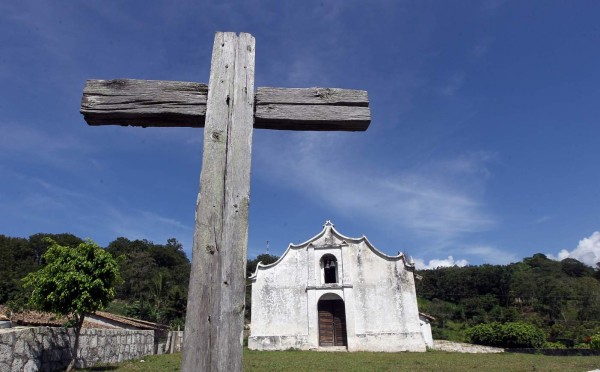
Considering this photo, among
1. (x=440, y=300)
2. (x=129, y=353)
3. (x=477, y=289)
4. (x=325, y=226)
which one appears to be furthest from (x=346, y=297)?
(x=477, y=289)

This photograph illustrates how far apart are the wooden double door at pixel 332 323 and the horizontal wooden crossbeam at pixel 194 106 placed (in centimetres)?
2135

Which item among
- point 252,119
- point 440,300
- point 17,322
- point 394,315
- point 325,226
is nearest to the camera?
point 252,119

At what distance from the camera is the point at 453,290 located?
55906 millimetres

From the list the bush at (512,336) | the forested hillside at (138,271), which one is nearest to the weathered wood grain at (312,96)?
the bush at (512,336)

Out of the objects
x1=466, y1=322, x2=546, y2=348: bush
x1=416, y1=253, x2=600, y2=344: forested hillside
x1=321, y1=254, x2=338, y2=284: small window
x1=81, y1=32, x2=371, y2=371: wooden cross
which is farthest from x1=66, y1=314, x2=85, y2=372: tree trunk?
x1=416, y1=253, x2=600, y2=344: forested hillside

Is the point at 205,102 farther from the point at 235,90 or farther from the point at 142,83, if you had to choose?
the point at 142,83

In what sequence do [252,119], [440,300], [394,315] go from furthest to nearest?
[440,300], [394,315], [252,119]

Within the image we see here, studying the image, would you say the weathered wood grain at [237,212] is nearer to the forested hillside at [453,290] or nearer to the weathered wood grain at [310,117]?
the weathered wood grain at [310,117]

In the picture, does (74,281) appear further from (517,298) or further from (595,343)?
(517,298)

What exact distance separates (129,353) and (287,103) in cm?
1496

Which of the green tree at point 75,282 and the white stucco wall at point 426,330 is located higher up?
the green tree at point 75,282

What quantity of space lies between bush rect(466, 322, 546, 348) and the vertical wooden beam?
25.6 metres

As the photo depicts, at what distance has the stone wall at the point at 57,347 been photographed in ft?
25.5

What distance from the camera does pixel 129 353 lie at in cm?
1403
